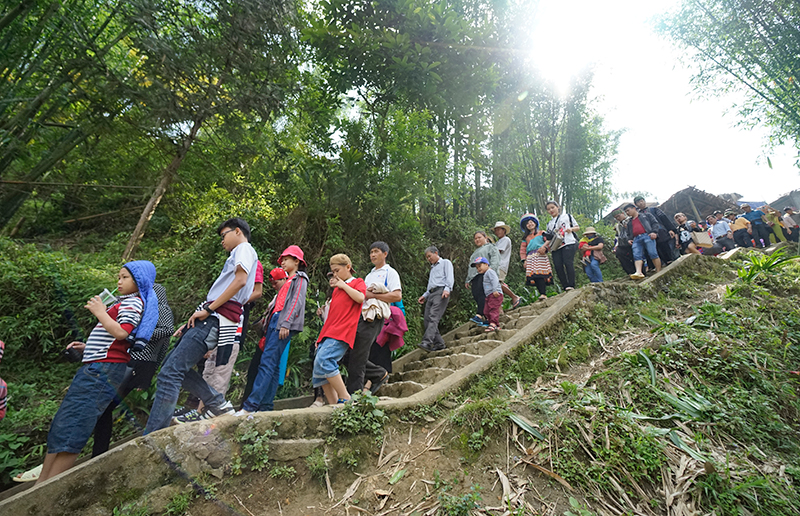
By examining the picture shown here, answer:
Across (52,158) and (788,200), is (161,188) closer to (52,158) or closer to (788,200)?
(52,158)

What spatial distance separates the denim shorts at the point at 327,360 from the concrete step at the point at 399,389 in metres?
1.10

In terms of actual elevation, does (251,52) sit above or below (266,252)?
above

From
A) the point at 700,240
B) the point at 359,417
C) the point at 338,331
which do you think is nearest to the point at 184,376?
the point at 338,331

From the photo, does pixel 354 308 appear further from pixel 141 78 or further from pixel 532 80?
pixel 532 80

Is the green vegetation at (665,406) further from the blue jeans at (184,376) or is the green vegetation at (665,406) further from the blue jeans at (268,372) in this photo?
the blue jeans at (184,376)

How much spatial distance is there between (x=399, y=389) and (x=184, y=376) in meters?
2.11

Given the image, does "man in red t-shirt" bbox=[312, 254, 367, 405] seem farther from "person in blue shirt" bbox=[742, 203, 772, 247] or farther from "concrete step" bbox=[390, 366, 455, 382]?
"person in blue shirt" bbox=[742, 203, 772, 247]

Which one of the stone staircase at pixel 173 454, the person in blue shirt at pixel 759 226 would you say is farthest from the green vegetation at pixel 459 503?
the person in blue shirt at pixel 759 226

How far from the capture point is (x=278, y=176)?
5762 mm

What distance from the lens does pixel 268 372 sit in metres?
2.90

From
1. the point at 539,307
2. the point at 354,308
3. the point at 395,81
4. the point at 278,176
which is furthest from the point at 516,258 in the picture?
the point at 354,308

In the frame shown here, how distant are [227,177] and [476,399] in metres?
6.18

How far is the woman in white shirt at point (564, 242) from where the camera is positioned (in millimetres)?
5375

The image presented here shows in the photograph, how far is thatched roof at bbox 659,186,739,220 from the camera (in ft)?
46.7
